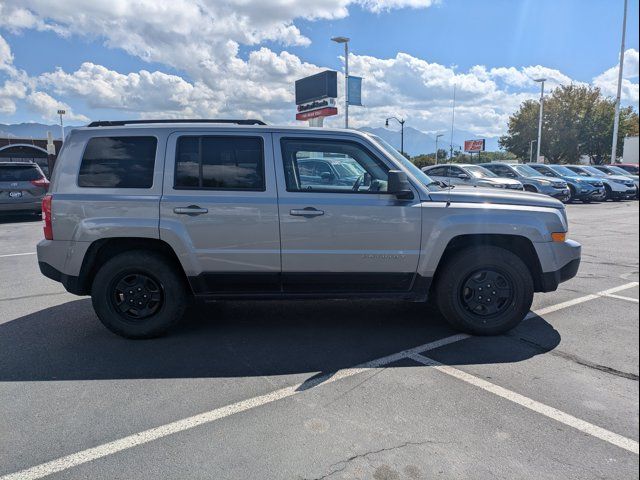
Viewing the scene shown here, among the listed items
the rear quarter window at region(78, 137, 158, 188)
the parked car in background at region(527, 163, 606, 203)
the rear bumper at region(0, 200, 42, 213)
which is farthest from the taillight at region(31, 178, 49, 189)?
the parked car in background at region(527, 163, 606, 203)

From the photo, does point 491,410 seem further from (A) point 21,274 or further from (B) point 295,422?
(A) point 21,274

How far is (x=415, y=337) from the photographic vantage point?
4688 mm

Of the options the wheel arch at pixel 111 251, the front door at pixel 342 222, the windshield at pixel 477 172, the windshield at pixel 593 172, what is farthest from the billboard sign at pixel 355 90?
the wheel arch at pixel 111 251

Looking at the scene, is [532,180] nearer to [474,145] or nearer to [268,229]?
[268,229]

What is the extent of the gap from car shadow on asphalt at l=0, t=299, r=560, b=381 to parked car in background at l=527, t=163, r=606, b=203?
1700 cm

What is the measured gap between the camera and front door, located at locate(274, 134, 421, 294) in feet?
14.6

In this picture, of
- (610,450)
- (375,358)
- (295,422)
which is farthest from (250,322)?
(610,450)

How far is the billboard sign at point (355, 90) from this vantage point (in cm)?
3056

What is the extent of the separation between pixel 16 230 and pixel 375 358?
11.8 meters

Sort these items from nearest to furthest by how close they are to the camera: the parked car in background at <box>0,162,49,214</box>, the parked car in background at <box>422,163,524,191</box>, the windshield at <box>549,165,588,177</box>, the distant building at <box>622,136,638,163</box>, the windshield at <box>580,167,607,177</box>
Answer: the distant building at <box>622,136,638,163</box> → the parked car in background at <box>0,162,49,214</box> → the parked car in background at <box>422,163,524,191</box> → the windshield at <box>549,165,588,177</box> → the windshield at <box>580,167,607,177</box>

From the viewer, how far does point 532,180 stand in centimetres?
1781

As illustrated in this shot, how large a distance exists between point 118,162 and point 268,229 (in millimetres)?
1542

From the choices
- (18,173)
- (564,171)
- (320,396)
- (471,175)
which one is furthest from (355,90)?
(320,396)

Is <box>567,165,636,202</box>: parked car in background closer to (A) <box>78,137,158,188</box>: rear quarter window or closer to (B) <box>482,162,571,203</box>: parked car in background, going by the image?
(B) <box>482,162,571,203</box>: parked car in background
